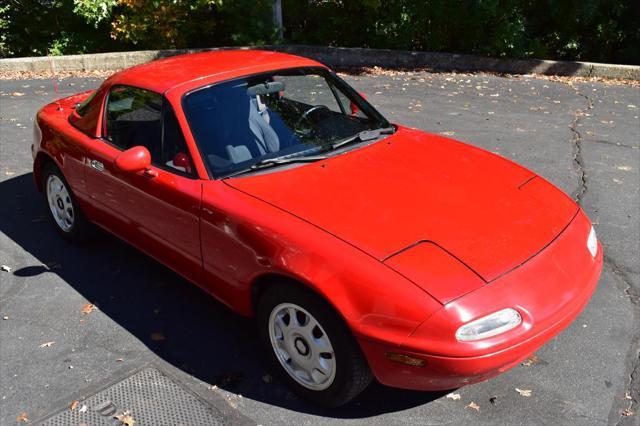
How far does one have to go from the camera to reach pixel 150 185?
12.3ft

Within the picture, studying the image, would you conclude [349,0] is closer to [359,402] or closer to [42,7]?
[42,7]

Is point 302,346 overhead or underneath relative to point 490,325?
underneath

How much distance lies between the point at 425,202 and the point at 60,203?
3.20 metres

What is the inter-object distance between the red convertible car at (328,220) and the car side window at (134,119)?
0.02m

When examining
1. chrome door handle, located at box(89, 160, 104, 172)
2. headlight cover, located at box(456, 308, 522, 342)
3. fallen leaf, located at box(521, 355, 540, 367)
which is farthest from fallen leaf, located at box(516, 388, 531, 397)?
chrome door handle, located at box(89, 160, 104, 172)

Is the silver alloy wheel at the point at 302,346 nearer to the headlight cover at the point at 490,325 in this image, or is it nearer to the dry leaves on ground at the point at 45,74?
the headlight cover at the point at 490,325

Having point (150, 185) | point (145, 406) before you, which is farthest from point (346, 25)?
point (145, 406)

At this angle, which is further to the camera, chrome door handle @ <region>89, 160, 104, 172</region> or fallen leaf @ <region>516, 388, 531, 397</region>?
chrome door handle @ <region>89, 160, 104, 172</region>

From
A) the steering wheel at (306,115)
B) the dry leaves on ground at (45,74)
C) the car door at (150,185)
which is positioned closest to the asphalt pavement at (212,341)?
the car door at (150,185)

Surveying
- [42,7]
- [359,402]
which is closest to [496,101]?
[359,402]

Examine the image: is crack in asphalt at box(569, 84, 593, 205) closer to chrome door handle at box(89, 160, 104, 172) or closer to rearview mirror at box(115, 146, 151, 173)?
rearview mirror at box(115, 146, 151, 173)

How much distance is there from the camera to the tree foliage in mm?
11406

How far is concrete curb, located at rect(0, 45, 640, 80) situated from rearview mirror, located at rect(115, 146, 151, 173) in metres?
8.87

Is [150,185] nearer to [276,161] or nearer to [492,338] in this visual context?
[276,161]
